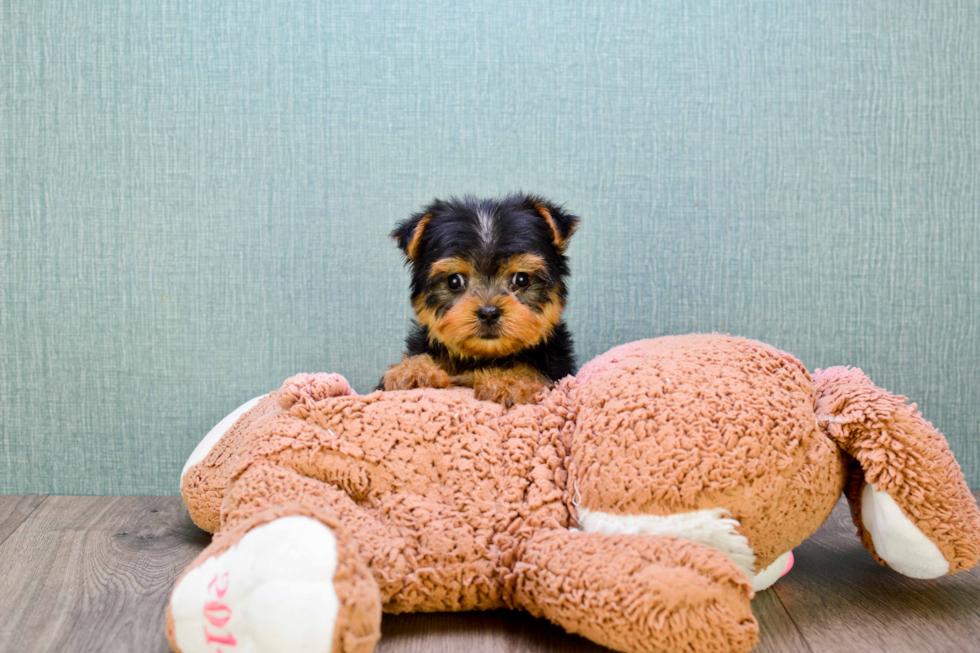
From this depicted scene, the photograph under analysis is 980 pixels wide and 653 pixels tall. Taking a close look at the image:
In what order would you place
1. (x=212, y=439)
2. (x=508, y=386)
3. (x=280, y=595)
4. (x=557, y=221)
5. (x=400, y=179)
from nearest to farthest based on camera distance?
(x=280, y=595) < (x=508, y=386) < (x=557, y=221) < (x=212, y=439) < (x=400, y=179)

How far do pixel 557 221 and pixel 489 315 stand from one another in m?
0.39

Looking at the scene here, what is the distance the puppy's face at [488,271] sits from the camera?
199cm

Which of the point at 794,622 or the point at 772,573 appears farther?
the point at 772,573

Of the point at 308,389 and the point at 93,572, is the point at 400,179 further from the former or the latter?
the point at 93,572

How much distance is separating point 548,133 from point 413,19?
2.09ft

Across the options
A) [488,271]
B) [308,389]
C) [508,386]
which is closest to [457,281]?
[488,271]

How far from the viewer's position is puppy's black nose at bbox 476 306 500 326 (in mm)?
1953

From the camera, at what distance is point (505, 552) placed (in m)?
1.57

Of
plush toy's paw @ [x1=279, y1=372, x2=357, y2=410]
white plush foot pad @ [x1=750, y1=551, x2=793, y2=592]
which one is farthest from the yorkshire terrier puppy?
white plush foot pad @ [x1=750, y1=551, x2=793, y2=592]

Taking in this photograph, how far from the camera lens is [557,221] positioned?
2137 millimetres

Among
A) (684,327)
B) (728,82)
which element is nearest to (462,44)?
(728,82)

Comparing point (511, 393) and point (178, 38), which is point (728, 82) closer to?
point (511, 393)

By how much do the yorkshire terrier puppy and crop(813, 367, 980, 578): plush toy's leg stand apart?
777 millimetres

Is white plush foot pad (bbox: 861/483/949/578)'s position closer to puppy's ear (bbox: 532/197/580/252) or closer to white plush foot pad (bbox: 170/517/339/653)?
puppy's ear (bbox: 532/197/580/252)
